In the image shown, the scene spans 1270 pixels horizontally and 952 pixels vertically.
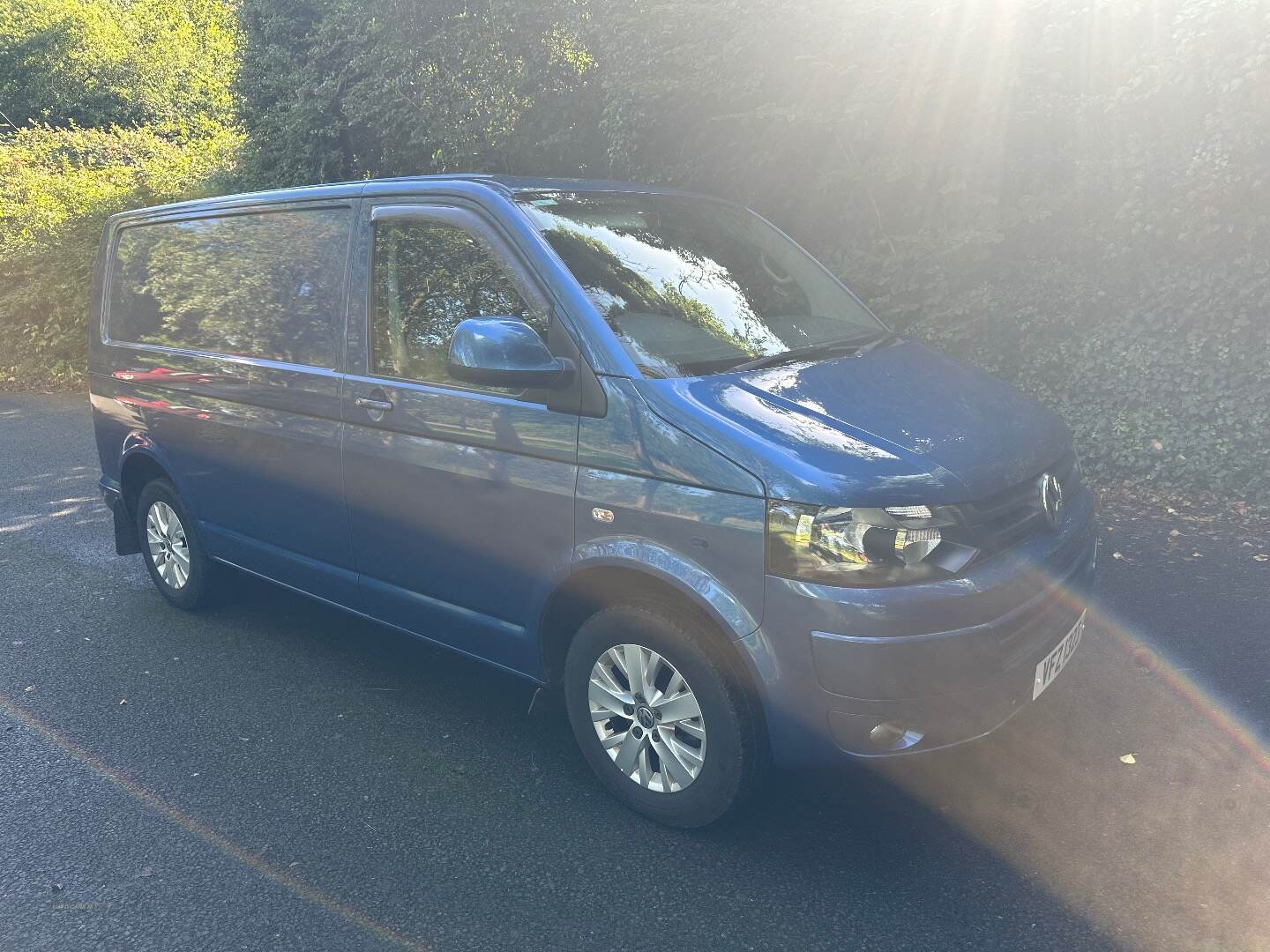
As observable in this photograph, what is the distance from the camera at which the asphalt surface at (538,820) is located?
2.85 m

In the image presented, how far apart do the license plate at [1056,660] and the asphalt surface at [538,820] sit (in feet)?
1.40

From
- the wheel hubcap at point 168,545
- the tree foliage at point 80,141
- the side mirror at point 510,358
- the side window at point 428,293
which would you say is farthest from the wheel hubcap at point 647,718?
the tree foliage at point 80,141

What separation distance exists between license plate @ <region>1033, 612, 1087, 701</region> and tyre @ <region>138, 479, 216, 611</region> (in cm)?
376

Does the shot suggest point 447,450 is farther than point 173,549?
No

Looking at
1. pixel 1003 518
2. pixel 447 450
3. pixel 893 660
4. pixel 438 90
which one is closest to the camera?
pixel 893 660

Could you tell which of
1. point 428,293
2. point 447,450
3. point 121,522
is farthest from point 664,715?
point 121,522

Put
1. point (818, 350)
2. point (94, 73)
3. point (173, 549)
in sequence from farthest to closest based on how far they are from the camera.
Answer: point (94, 73), point (173, 549), point (818, 350)

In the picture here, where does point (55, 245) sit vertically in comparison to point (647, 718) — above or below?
below

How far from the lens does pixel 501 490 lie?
11.3 ft

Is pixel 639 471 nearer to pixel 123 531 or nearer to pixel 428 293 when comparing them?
pixel 428 293

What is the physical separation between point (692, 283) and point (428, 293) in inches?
37.1

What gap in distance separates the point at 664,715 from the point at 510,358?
1.18m

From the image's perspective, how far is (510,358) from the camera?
10.6ft

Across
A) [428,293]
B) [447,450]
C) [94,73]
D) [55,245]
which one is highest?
[94,73]
